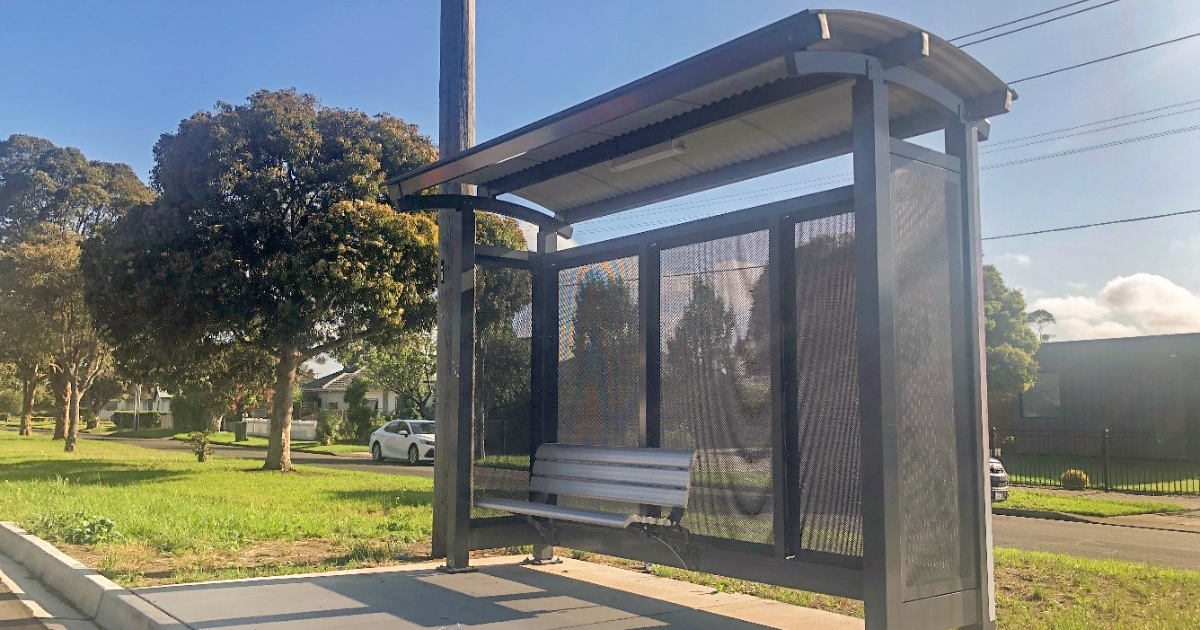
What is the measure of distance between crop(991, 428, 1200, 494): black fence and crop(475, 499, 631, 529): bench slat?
18061 millimetres

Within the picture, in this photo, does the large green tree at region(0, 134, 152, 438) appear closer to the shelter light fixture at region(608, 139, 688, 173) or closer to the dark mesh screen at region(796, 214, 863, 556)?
the shelter light fixture at region(608, 139, 688, 173)

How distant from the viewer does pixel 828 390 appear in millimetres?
5848

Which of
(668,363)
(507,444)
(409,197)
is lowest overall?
(507,444)

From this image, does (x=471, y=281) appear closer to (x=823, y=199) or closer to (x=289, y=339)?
(x=823, y=199)

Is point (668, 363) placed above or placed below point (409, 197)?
below

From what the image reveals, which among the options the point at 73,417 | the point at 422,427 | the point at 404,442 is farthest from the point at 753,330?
the point at 73,417

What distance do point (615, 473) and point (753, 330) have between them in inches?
70.2

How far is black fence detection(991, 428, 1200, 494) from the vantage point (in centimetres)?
2225

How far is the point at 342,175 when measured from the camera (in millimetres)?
19422

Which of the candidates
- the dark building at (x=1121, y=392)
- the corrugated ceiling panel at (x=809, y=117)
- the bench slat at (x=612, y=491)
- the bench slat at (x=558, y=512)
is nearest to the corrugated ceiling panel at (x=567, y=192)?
the corrugated ceiling panel at (x=809, y=117)

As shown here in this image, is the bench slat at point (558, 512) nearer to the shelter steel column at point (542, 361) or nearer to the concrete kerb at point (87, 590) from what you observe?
the shelter steel column at point (542, 361)

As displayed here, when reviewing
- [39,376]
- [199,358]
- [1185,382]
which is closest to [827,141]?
[199,358]

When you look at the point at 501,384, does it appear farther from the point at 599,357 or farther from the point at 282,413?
the point at 282,413

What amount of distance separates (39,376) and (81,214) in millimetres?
10298
